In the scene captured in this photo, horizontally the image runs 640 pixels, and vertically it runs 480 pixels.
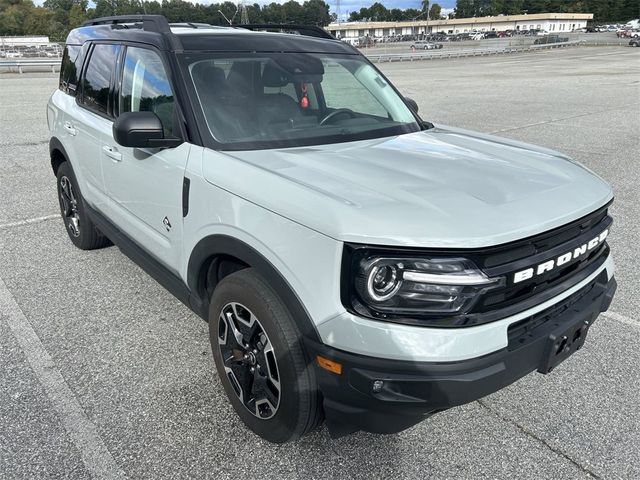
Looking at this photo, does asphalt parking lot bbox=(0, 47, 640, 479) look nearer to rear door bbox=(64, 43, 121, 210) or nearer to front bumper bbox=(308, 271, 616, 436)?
front bumper bbox=(308, 271, 616, 436)

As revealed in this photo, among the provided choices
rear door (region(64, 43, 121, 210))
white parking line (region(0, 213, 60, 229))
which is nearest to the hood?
rear door (region(64, 43, 121, 210))

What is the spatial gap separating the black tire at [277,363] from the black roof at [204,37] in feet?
4.94

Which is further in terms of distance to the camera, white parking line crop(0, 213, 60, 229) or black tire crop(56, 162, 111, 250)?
white parking line crop(0, 213, 60, 229)

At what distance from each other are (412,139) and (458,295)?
57.7 inches

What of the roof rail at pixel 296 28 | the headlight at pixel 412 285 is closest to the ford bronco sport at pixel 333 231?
the headlight at pixel 412 285

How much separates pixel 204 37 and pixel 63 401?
221 cm

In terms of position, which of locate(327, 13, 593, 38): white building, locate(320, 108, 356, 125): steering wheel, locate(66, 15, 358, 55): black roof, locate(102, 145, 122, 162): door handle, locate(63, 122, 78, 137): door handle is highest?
locate(327, 13, 593, 38): white building

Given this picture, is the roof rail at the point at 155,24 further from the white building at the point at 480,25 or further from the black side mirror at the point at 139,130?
the white building at the point at 480,25

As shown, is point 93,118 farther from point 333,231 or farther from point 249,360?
point 333,231

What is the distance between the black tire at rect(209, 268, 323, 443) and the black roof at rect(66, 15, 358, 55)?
1.50 metres

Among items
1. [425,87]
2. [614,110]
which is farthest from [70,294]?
[425,87]

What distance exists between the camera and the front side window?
2986mm

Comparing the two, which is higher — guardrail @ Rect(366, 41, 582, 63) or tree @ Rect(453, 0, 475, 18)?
tree @ Rect(453, 0, 475, 18)

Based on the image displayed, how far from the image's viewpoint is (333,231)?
6.38 feet
